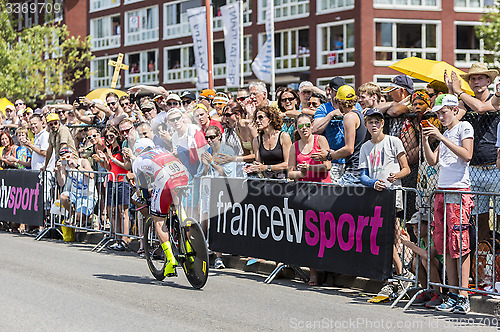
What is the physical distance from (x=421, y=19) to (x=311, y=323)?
3665cm

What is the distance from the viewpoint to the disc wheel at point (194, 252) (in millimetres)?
9469

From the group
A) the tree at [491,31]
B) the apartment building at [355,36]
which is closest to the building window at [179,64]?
the apartment building at [355,36]

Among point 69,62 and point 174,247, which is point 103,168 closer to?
point 174,247

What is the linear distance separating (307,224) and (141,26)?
165ft

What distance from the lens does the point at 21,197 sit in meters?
16.5

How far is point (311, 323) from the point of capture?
7562mm

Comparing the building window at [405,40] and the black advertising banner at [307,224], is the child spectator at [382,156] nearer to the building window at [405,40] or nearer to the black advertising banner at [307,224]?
the black advertising banner at [307,224]

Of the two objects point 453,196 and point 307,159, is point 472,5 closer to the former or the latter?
point 307,159

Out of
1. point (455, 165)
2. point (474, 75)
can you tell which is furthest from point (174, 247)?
point (474, 75)

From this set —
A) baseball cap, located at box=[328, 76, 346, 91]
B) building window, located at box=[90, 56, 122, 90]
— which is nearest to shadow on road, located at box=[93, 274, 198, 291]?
baseball cap, located at box=[328, 76, 346, 91]

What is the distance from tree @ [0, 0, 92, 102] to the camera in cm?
5272

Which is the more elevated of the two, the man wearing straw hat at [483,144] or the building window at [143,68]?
the building window at [143,68]

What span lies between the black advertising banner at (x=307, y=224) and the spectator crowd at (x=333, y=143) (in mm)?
211

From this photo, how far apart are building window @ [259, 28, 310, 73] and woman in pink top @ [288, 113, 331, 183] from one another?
113ft
